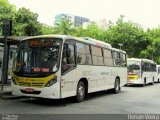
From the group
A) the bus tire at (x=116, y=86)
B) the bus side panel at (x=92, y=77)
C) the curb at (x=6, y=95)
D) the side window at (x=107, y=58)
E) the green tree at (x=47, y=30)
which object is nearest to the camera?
the bus side panel at (x=92, y=77)

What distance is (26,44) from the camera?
45.2 ft

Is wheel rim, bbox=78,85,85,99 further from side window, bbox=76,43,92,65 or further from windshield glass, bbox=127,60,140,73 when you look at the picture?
windshield glass, bbox=127,60,140,73

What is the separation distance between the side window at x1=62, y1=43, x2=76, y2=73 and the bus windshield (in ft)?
0.99

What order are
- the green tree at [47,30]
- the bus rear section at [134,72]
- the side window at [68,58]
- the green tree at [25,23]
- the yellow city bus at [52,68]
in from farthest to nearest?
the green tree at [47,30]
the green tree at [25,23]
the bus rear section at [134,72]
the side window at [68,58]
the yellow city bus at [52,68]

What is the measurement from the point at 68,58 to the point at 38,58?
1202 millimetres

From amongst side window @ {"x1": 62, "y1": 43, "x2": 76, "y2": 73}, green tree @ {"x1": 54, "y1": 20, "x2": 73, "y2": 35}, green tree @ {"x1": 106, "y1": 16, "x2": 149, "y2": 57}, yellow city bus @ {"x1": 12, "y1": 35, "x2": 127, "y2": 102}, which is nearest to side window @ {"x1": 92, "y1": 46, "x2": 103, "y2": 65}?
yellow city bus @ {"x1": 12, "y1": 35, "x2": 127, "y2": 102}

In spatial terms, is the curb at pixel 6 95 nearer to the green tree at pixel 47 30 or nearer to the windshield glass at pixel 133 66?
the windshield glass at pixel 133 66

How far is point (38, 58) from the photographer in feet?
43.1

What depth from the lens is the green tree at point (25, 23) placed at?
3928 centimetres

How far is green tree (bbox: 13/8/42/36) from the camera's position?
39.3m

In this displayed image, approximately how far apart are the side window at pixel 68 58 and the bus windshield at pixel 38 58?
11.8 inches

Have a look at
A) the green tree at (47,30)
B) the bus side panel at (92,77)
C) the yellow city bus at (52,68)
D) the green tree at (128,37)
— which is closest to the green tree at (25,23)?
the green tree at (47,30)

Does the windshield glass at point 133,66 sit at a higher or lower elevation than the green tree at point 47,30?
lower

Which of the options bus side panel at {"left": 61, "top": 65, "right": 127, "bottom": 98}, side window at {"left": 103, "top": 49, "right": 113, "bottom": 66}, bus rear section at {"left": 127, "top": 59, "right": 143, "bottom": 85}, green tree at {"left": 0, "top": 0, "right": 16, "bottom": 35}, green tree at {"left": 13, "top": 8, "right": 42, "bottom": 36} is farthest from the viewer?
green tree at {"left": 0, "top": 0, "right": 16, "bottom": 35}
